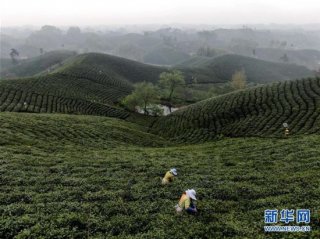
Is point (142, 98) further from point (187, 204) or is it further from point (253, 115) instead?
point (187, 204)

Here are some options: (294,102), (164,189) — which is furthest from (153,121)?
(164,189)

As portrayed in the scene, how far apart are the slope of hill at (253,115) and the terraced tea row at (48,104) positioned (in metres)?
20.5

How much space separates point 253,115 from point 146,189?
45587 millimetres

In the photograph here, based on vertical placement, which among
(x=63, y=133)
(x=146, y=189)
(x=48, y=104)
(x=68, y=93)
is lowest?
(x=48, y=104)

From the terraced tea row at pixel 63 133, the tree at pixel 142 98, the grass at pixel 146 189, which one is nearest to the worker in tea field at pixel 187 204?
the grass at pixel 146 189

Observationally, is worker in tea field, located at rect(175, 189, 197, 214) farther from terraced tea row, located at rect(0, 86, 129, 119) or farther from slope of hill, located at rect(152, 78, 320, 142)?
terraced tea row, located at rect(0, 86, 129, 119)

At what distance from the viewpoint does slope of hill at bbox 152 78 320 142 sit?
50594mm

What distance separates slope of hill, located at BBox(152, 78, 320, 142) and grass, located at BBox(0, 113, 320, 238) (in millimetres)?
17793

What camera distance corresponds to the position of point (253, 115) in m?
60.2

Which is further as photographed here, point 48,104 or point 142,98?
point 142,98

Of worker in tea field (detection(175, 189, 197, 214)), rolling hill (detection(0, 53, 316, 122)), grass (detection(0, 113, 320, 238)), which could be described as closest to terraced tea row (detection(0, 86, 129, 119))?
rolling hill (detection(0, 53, 316, 122))

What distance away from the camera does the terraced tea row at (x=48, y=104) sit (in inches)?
2960

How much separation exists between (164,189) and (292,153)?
1590cm

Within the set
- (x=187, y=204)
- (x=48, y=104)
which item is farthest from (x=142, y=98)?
(x=187, y=204)
